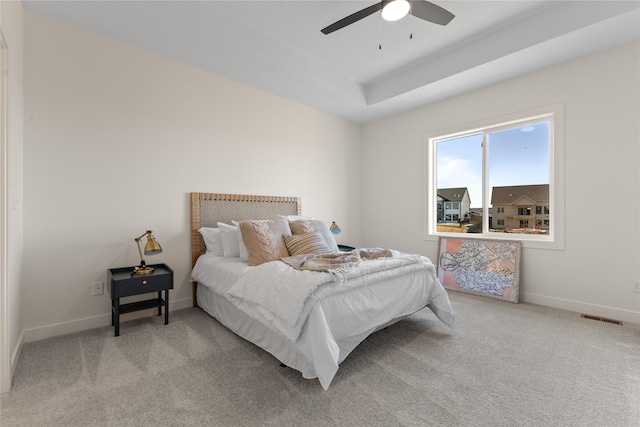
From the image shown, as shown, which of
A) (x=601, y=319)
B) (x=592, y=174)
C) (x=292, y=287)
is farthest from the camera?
(x=592, y=174)

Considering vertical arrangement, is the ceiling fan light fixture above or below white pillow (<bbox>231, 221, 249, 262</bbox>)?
above

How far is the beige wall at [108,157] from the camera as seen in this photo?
246 cm

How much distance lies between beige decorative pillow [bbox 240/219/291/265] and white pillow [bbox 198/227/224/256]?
1.67 feet

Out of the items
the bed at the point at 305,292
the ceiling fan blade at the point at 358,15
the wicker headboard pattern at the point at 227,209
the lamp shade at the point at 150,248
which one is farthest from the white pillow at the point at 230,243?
the ceiling fan blade at the point at 358,15

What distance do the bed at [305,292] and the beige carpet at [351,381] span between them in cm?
18

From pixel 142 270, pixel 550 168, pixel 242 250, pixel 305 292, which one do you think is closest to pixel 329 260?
pixel 305 292

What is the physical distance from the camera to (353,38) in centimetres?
322

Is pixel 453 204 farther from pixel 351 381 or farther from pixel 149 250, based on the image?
pixel 149 250

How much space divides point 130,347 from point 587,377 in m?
3.28

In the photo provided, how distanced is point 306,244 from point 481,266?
2492 mm

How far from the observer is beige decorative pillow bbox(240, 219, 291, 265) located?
263 cm

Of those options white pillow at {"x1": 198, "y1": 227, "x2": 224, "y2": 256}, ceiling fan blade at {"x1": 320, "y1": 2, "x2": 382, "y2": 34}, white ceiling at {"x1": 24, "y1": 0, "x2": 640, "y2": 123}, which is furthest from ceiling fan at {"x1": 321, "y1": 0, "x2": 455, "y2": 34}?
white pillow at {"x1": 198, "y1": 227, "x2": 224, "y2": 256}

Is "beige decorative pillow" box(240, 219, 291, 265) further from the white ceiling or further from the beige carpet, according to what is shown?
the white ceiling

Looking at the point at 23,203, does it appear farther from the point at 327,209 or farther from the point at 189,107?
the point at 327,209
